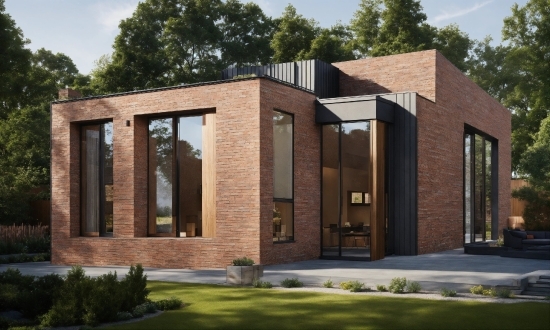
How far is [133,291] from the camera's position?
10797 mm

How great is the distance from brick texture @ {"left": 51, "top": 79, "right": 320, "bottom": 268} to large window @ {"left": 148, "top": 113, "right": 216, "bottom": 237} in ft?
1.07

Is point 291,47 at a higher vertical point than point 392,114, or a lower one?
higher

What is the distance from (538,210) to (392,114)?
16.1 m

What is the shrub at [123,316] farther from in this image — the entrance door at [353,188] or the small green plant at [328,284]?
the entrance door at [353,188]

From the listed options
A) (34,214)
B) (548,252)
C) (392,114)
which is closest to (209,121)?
(392,114)

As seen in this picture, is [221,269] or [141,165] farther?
[141,165]

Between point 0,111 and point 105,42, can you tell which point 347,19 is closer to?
point 105,42

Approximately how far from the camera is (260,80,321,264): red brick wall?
677 inches

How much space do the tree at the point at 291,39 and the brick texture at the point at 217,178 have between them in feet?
65.1

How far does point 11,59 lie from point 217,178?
60.8 ft

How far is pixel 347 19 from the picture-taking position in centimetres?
4756

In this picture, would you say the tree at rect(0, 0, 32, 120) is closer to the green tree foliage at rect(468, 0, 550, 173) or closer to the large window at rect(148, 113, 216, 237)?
the large window at rect(148, 113, 216, 237)

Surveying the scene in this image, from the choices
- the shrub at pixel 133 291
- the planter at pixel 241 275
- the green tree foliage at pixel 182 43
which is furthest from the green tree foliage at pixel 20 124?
the shrub at pixel 133 291

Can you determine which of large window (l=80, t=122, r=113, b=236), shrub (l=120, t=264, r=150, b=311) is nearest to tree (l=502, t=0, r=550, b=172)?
large window (l=80, t=122, r=113, b=236)
